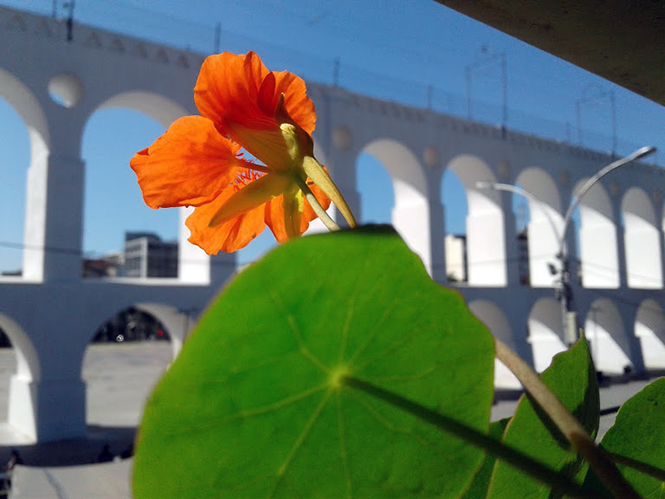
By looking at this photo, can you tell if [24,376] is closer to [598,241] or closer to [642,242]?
[598,241]

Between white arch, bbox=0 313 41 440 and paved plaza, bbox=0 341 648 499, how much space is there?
191 mm

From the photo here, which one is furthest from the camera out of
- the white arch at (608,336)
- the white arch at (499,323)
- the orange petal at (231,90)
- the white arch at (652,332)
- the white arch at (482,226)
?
the white arch at (652,332)

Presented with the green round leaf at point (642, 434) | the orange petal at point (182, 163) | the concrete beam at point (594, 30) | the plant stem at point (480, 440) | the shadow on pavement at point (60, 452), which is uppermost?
the concrete beam at point (594, 30)

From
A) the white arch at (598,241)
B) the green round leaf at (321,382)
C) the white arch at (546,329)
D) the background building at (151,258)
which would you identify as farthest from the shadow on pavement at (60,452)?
the background building at (151,258)

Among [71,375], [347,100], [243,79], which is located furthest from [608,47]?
[347,100]

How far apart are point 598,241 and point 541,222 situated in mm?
1734

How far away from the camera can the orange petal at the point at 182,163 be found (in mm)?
245

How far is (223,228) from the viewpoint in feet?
0.90

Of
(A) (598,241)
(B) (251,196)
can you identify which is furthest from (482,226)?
(B) (251,196)

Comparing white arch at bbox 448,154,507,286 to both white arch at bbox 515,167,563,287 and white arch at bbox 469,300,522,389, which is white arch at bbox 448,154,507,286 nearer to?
white arch at bbox 469,300,522,389

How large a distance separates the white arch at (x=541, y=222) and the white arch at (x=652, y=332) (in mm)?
2693

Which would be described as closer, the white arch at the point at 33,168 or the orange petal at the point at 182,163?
the orange petal at the point at 182,163

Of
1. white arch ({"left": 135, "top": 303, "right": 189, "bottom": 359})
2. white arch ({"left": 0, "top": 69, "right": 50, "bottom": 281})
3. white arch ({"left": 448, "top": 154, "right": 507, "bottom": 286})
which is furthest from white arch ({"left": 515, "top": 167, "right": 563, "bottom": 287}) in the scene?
white arch ({"left": 0, "top": 69, "right": 50, "bottom": 281})

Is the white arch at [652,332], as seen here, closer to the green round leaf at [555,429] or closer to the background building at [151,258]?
the green round leaf at [555,429]
